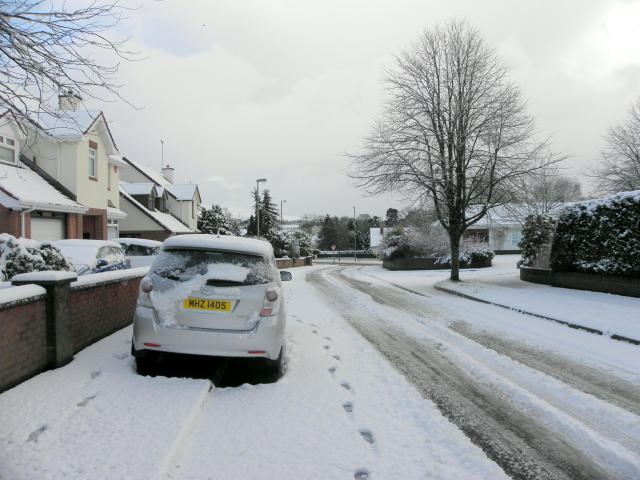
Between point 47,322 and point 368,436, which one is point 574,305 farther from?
point 47,322

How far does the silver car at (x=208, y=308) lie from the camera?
4.52 metres

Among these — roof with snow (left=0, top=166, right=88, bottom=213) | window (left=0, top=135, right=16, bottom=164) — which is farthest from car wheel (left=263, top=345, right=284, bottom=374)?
window (left=0, top=135, right=16, bottom=164)

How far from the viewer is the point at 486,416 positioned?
4.00m

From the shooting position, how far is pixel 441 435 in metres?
3.53

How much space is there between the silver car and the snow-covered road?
0.39 metres

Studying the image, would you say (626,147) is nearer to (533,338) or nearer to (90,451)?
(533,338)

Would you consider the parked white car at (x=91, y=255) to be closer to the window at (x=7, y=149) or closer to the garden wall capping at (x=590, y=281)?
the window at (x=7, y=149)

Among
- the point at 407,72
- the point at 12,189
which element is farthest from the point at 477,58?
the point at 12,189

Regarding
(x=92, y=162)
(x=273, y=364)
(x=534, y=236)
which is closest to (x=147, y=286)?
(x=273, y=364)

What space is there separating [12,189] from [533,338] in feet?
53.7

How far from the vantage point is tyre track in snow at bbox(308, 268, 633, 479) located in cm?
313

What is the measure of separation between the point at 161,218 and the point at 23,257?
25075 mm

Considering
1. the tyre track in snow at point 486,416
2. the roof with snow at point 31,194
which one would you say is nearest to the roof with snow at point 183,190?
the roof with snow at point 31,194

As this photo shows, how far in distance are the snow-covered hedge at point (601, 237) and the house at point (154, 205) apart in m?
24.2
